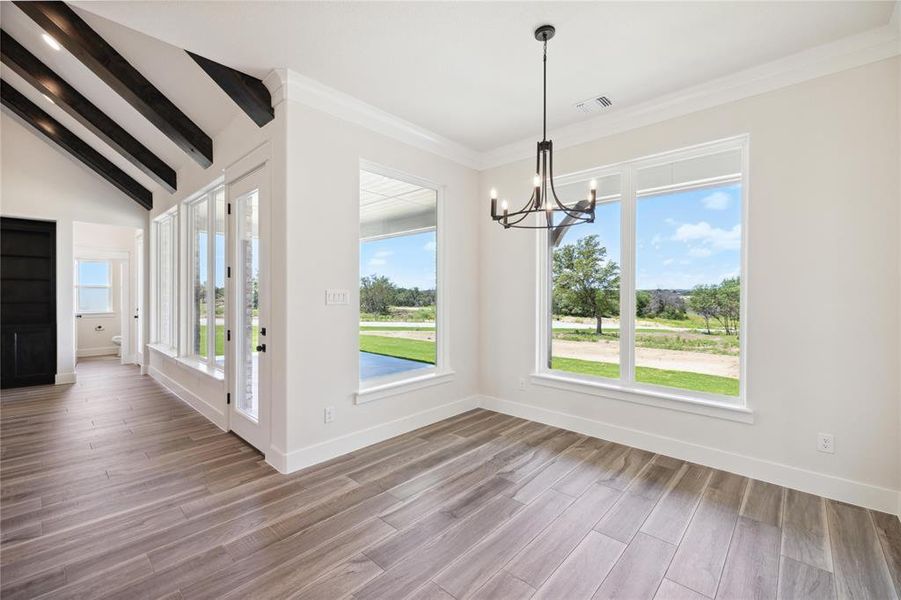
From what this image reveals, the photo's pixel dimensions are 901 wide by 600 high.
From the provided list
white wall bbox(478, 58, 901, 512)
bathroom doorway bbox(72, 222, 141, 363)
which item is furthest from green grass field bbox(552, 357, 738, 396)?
bathroom doorway bbox(72, 222, 141, 363)

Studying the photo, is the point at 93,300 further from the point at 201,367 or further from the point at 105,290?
the point at 201,367

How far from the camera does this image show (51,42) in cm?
314

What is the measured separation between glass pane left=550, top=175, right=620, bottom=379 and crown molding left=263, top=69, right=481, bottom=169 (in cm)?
131

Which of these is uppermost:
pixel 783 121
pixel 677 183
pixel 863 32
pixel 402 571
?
pixel 863 32

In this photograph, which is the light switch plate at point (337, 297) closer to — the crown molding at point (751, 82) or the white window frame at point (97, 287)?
the crown molding at point (751, 82)

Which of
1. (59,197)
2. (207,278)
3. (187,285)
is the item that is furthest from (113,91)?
(59,197)

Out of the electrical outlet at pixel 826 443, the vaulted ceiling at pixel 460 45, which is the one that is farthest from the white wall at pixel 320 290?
the electrical outlet at pixel 826 443

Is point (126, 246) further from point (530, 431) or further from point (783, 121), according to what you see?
point (783, 121)

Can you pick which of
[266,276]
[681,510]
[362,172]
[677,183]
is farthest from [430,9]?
[681,510]

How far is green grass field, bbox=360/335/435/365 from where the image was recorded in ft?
11.5

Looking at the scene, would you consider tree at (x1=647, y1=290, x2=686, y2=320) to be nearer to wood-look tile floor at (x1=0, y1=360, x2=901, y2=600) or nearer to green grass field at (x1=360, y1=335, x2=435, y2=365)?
wood-look tile floor at (x1=0, y1=360, x2=901, y2=600)

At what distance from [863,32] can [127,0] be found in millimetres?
4236

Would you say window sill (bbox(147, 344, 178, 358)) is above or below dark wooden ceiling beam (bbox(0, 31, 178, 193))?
Answer: below

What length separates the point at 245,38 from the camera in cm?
239
